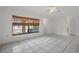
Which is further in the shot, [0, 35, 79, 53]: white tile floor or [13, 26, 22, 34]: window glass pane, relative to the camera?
[13, 26, 22, 34]: window glass pane

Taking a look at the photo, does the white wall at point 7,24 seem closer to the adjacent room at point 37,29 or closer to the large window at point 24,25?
the adjacent room at point 37,29

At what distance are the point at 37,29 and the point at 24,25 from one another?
5.84 ft

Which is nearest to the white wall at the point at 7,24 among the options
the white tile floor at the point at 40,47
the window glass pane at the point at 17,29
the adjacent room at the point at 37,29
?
the adjacent room at the point at 37,29

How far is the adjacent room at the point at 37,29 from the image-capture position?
426 centimetres

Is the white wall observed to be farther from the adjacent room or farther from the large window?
the large window

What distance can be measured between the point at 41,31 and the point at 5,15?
4.43 meters

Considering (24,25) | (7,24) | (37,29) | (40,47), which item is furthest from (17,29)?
(40,47)

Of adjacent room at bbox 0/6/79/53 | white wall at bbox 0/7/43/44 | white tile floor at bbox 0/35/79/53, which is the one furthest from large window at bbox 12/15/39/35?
white tile floor at bbox 0/35/79/53

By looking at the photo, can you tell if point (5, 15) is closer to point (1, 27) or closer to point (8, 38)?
point (1, 27)

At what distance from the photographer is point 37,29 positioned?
27.6 feet

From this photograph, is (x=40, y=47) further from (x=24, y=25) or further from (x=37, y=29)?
(x=37, y=29)

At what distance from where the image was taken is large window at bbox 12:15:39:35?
6116 mm

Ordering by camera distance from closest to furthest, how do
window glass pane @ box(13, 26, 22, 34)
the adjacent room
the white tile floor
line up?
the white tile floor < the adjacent room < window glass pane @ box(13, 26, 22, 34)
